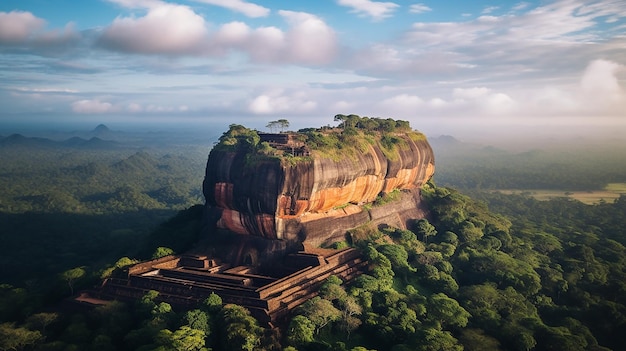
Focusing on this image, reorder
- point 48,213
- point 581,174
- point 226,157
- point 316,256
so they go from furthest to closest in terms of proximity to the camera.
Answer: point 581,174, point 48,213, point 226,157, point 316,256

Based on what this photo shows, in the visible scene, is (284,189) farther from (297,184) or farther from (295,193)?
(297,184)

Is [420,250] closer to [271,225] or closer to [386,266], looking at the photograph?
[386,266]

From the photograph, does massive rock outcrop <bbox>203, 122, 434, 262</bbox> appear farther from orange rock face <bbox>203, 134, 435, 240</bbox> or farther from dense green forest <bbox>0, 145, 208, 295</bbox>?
dense green forest <bbox>0, 145, 208, 295</bbox>

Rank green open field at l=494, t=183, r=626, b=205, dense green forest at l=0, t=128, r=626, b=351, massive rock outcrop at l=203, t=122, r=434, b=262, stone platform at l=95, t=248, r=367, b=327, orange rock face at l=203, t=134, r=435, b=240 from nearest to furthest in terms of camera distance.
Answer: dense green forest at l=0, t=128, r=626, b=351 → stone platform at l=95, t=248, r=367, b=327 → orange rock face at l=203, t=134, r=435, b=240 → massive rock outcrop at l=203, t=122, r=434, b=262 → green open field at l=494, t=183, r=626, b=205

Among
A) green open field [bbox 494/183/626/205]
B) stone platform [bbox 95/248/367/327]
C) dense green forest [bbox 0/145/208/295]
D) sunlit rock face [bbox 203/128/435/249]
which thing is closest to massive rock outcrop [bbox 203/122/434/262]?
sunlit rock face [bbox 203/128/435/249]

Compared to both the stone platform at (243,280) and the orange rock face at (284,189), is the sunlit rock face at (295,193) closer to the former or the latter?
the orange rock face at (284,189)

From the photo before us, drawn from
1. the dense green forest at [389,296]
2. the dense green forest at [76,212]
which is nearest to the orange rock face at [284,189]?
the dense green forest at [389,296]

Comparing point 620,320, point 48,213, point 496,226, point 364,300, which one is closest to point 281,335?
point 364,300
